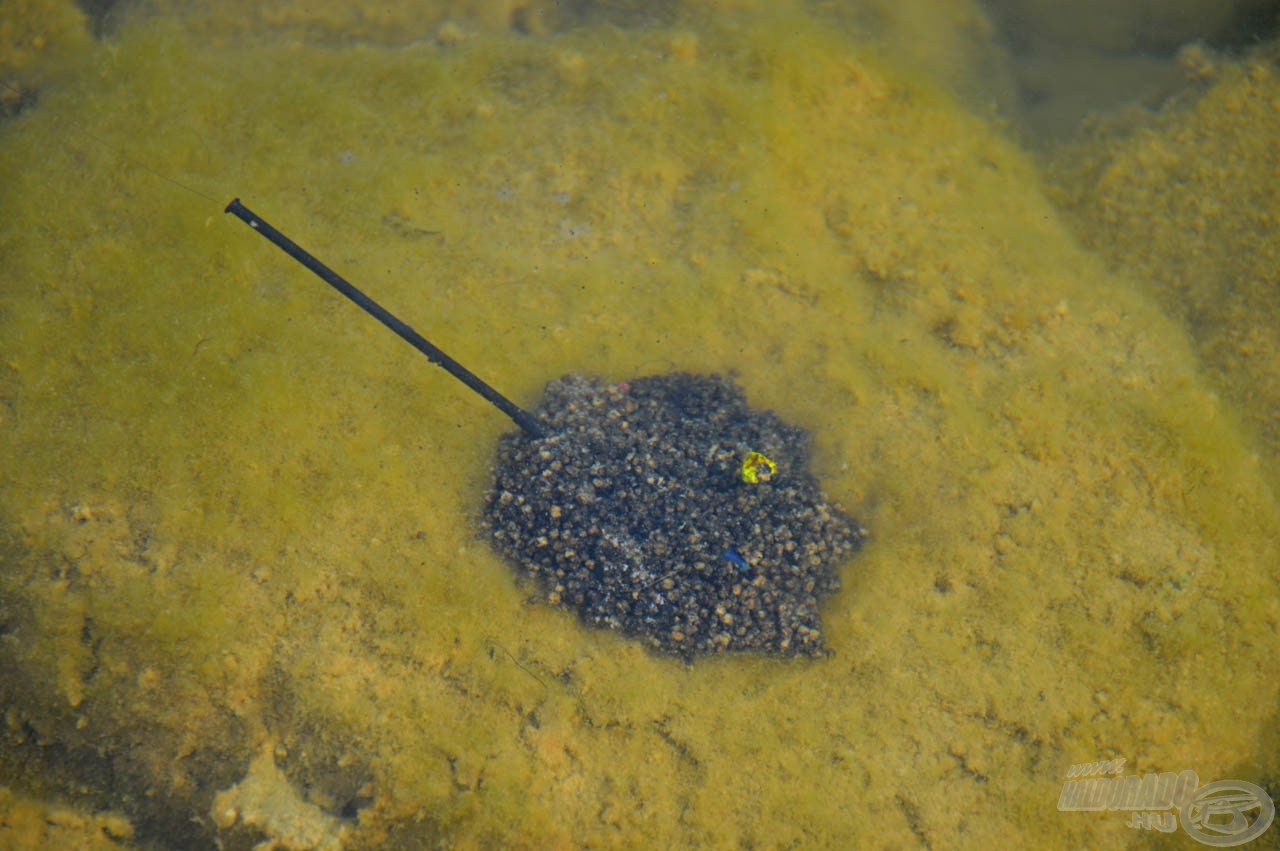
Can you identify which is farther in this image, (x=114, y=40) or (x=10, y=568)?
(x=114, y=40)

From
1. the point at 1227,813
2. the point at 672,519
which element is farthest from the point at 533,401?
the point at 1227,813

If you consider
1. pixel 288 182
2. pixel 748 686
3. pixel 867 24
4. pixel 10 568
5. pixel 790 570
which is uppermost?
pixel 867 24

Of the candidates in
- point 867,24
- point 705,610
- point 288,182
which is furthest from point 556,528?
point 867,24

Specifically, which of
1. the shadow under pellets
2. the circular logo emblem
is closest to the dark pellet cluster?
the shadow under pellets

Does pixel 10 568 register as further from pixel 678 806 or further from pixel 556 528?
pixel 678 806

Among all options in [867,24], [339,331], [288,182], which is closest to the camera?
[339,331]

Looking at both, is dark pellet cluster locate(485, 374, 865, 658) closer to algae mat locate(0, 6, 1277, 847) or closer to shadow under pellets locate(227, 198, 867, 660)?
shadow under pellets locate(227, 198, 867, 660)

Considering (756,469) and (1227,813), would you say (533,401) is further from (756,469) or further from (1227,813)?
(1227,813)
